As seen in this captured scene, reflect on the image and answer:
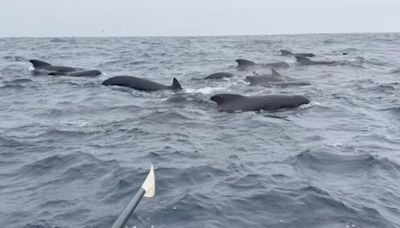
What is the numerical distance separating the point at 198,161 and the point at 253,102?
534 centimetres

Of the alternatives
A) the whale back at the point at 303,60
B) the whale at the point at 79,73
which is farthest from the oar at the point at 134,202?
the whale back at the point at 303,60

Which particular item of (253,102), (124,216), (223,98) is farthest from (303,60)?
(124,216)

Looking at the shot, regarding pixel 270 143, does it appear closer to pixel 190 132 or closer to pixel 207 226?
pixel 190 132

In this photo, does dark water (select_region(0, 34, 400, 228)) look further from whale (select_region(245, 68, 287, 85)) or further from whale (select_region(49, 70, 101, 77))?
whale (select_region(49, 70, 101, 77))

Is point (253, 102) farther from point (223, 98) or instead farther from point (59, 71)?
point (59, 71)

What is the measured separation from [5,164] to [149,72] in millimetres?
18257

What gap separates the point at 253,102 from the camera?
14.4 metres

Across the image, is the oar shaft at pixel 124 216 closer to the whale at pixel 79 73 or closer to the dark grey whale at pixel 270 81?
the dark grey whale at pixel 270 81

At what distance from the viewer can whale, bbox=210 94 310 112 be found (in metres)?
14.1

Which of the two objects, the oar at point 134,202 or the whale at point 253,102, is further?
the whale at point 253,102

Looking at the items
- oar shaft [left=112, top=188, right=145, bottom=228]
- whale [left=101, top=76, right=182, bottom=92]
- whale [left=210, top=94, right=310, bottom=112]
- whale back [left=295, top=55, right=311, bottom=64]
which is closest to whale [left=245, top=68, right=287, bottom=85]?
whale [left=101, top=76, right=182, bottom=92]

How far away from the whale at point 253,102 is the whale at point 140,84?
4.18 metres

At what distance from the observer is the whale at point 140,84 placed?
18.3 m

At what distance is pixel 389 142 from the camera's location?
1091 cm
